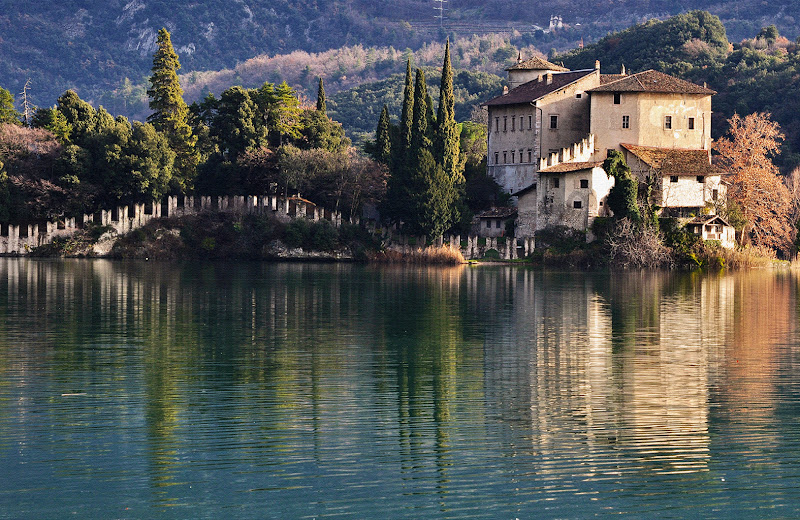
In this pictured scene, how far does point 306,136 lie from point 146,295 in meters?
44.7

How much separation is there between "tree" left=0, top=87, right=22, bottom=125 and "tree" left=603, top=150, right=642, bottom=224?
45.5 m

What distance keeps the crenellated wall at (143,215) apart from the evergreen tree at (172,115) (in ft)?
8.41

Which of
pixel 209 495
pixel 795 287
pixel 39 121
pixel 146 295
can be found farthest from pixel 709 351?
pixel 39 121

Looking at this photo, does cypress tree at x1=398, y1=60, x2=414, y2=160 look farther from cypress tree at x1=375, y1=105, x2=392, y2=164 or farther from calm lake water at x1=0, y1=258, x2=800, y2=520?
calm lake water at x1=0, y1=258, x2=800, y2=520

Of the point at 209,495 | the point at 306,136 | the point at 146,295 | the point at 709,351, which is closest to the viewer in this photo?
the point at 209,495

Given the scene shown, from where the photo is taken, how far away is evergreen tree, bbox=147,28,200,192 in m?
82.2

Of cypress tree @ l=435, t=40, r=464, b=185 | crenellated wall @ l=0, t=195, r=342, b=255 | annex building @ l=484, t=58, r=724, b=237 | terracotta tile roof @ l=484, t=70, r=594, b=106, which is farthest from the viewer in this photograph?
terracotta tile roof @ l=484, t=70, r=594, b=106

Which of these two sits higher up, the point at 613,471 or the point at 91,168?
the point at 91,168

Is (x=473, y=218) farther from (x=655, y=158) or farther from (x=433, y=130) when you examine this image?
(x=655, y=158)

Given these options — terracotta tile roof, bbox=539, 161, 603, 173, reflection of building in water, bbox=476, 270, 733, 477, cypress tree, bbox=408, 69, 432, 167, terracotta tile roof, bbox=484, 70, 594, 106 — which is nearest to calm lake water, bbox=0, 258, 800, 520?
reflection of building in water, bbox=476, 270, 733, 477

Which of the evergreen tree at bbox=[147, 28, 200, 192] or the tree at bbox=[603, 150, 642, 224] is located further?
the evergreen tree at bbox=[147, 28, 200, 192]

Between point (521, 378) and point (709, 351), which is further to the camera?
point (709, 351)

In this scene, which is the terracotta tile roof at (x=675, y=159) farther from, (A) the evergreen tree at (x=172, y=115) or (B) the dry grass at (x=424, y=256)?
(A) the evergreen tree at (x=172, y=115)

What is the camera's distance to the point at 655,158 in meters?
75.3
